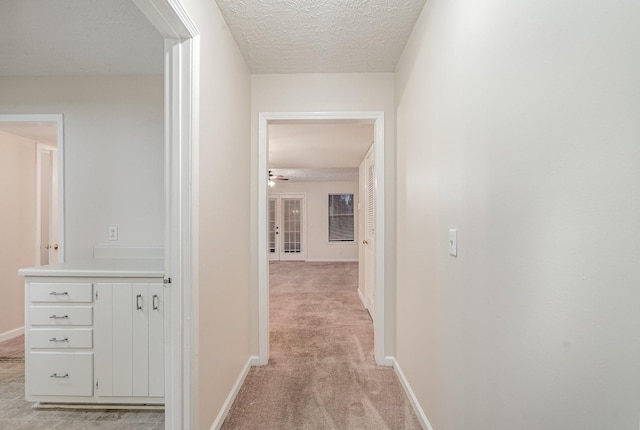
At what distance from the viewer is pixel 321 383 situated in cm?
242

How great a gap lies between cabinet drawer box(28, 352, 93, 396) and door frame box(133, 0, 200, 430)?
0.96 meters

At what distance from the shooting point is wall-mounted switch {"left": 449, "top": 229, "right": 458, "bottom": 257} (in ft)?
4.65

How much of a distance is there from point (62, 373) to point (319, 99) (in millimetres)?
2679

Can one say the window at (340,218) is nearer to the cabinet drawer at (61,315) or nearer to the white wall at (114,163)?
the white wall at (114,163)

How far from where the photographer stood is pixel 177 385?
1.49m

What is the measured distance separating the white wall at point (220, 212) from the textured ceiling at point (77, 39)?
0.55m

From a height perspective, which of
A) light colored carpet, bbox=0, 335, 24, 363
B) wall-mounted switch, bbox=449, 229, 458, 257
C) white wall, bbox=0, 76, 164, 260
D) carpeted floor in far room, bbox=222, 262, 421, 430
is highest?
white wall, bbox=0, 76, 164, 260

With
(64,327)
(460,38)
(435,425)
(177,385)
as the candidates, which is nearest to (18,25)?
(64,327)

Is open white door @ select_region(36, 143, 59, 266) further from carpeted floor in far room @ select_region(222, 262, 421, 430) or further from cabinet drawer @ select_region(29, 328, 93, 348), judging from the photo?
carpeted floor in far room @ select_region(222, 262, 421, 430)

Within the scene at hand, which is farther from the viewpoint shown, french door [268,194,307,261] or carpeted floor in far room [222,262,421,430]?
french door [268,194,307,261]

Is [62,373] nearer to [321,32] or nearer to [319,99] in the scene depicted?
[319,99]

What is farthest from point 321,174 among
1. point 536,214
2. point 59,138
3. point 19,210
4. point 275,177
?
point 536,214

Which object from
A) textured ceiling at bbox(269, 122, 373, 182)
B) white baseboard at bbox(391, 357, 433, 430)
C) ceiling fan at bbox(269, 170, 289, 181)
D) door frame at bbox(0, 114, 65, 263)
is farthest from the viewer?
ceiling fan at bbox(269, 170, 289, 181)

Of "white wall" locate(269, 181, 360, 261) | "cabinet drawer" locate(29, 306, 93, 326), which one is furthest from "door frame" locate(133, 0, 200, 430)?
"white wall" locate(269, 181, 360, 261)
